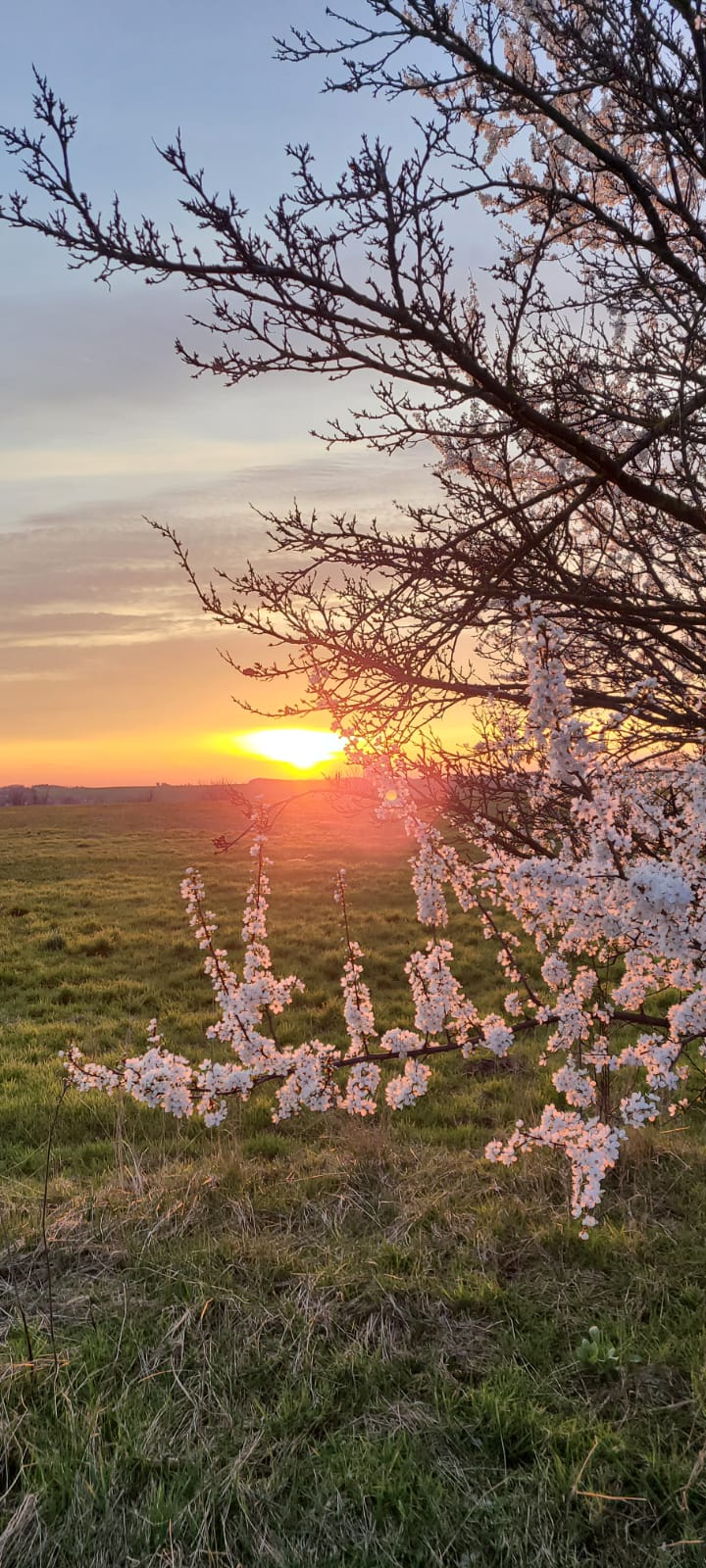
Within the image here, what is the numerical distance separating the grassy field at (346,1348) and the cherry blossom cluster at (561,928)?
72cm

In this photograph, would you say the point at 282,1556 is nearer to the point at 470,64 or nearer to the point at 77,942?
the point at 470,64

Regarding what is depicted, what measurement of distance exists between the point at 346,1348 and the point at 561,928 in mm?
2788

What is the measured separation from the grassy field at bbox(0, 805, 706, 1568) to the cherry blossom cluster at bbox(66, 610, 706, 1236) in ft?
2.35

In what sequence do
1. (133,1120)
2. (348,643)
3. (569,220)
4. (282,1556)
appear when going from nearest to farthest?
(282,1556), (348,643), (569,220), (133,1120)

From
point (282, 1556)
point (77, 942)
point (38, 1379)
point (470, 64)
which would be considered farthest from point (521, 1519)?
point (77, 942)

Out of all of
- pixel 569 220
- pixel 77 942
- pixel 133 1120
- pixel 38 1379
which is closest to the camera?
pixel 38 1379

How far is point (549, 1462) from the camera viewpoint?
318 centimetres

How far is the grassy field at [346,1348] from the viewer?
2984 millimetres

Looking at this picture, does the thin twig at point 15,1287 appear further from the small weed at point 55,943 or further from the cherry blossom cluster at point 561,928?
the small weed at point 55,943

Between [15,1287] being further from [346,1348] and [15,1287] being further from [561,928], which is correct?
[561,928]

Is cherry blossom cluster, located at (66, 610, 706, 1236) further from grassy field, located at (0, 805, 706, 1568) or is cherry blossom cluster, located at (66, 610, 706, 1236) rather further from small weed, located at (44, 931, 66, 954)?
small weed, located at (44, 931, 66, 954)

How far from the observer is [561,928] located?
5.59 meters

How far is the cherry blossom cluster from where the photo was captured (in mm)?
2648

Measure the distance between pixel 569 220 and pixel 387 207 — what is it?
6.24 feet
